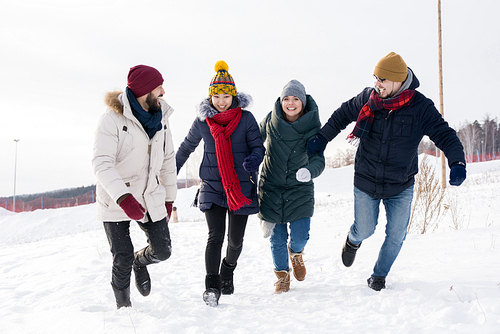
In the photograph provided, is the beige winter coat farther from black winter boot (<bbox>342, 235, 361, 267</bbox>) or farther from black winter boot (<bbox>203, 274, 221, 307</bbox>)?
black winter boot (<bbox>342, 235, 361, 267</bbox>)

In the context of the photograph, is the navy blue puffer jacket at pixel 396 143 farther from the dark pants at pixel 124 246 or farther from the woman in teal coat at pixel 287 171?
the dark pants at pixel 124 246

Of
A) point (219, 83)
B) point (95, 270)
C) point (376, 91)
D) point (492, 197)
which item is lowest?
point (492, 197)

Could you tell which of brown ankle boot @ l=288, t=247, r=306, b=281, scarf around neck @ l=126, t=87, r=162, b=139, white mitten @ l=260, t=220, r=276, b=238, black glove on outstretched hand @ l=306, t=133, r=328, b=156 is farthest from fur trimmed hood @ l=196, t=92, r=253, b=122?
brown ankle boot @ l=288, t=247, r=306, b=281

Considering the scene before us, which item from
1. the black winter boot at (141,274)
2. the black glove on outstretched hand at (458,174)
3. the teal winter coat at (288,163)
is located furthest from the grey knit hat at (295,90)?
the black winter boot at (141,274)

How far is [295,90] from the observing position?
3086mm

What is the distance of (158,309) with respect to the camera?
2.57 metres

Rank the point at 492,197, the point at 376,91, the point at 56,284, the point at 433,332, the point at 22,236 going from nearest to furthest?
the point at 433,332 < the point at 376,91 < the point at 56,284 < the point at 492,197 < the point at 22,236

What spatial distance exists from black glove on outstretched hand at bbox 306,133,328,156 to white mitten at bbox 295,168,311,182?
208 millimetres

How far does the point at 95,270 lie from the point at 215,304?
109 inches

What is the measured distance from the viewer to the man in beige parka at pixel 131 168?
2.39 metres

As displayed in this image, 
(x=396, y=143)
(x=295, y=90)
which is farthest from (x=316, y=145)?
(x=396, y=143)

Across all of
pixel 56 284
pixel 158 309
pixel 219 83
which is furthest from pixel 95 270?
pixel 219 83

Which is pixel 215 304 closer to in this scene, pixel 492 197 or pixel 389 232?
pixel 389 232

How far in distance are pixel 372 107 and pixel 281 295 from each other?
196cm
